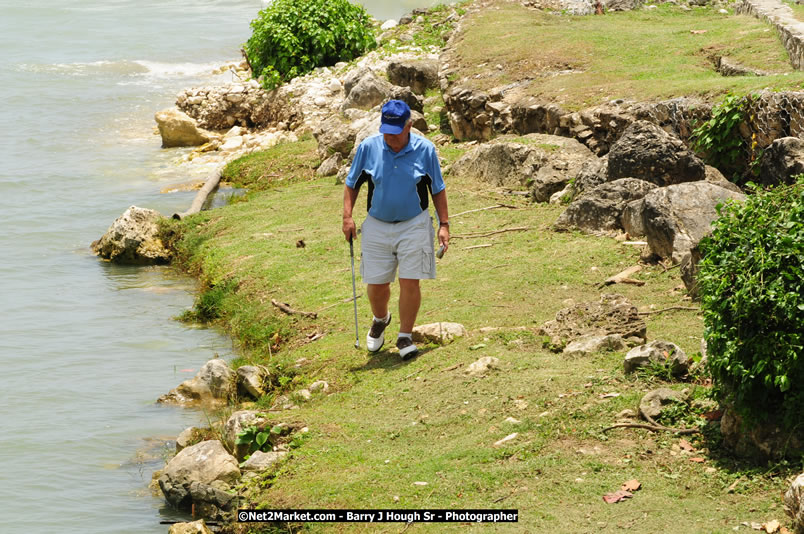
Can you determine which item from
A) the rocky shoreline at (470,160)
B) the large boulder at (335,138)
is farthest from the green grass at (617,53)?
the large boulder at (335,138)

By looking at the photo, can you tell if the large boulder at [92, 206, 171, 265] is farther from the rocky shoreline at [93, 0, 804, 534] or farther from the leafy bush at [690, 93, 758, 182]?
the leafy bush at [690, 93, 758, 182]

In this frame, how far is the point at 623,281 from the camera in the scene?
9414 mm

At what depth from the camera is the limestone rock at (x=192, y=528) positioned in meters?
6.62

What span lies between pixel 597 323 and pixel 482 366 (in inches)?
40.2

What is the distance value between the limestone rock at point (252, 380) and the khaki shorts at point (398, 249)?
162 centimetres

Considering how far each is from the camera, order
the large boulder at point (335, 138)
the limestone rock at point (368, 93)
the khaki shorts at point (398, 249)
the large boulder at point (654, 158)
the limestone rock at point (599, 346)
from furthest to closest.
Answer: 1. the limestone rock at point (368, 93)
2. the large boulder at point (335, 138)
3. the large boulder at point (654, 158)
4. the khaki shorts at point (398, 249)
5. the limestone rock at point (599, 346)

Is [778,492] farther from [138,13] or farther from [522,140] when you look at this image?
[138,13]

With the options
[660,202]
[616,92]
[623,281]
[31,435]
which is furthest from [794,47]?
[31,435]

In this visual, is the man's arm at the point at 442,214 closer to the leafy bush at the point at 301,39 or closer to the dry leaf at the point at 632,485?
the dry leaf at the point at 632,485

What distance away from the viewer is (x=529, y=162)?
43.3ft

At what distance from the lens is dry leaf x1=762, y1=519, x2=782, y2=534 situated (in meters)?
4.87

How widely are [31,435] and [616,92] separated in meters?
8.85
